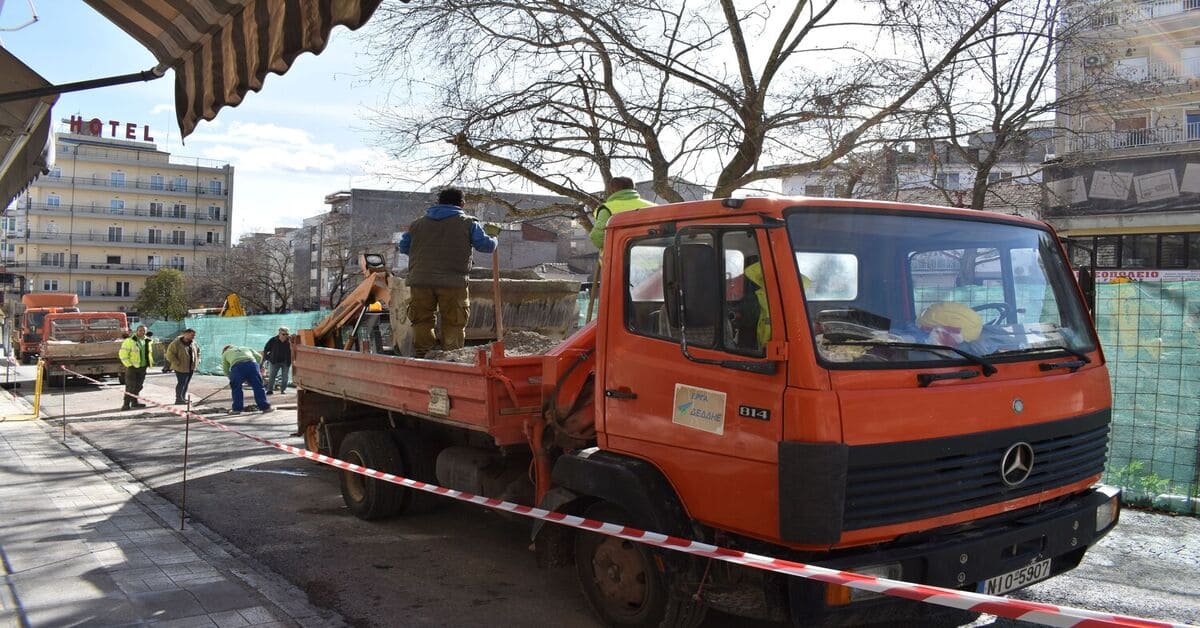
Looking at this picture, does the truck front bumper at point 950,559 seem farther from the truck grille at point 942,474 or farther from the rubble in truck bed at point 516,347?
the rubble in truck bed at point 516,347

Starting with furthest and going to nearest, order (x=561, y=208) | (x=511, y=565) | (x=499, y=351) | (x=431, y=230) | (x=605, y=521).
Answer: (x=561, y=208) < (x=431, y=230) < (x=511, y=565) < (x=499, y=351) < (x=605, y=521)

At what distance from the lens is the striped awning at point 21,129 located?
4512 millimetres

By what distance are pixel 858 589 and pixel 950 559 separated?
1.47ft

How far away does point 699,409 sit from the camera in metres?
3.76

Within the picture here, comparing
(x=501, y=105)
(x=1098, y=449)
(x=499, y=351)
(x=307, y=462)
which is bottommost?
(x=307, y=462)

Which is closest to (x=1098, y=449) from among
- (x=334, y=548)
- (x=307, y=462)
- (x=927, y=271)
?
(x=927, y=271)

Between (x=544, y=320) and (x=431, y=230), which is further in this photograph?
(x=544, y=320)

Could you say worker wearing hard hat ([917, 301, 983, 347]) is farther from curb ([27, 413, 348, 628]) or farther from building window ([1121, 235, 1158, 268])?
building window ([1121, 235, 1158, 268])

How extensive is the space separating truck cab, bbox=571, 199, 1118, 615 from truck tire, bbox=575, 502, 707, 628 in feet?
1.11

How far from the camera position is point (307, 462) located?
32.1 ft

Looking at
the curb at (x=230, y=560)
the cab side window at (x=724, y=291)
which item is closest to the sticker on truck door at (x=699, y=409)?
the cab side window at (x=724, y=291)

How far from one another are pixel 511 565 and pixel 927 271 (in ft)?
11.3

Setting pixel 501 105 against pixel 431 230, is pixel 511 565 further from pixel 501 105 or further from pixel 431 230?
pixel 501 105

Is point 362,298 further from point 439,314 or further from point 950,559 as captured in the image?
point 950,559
